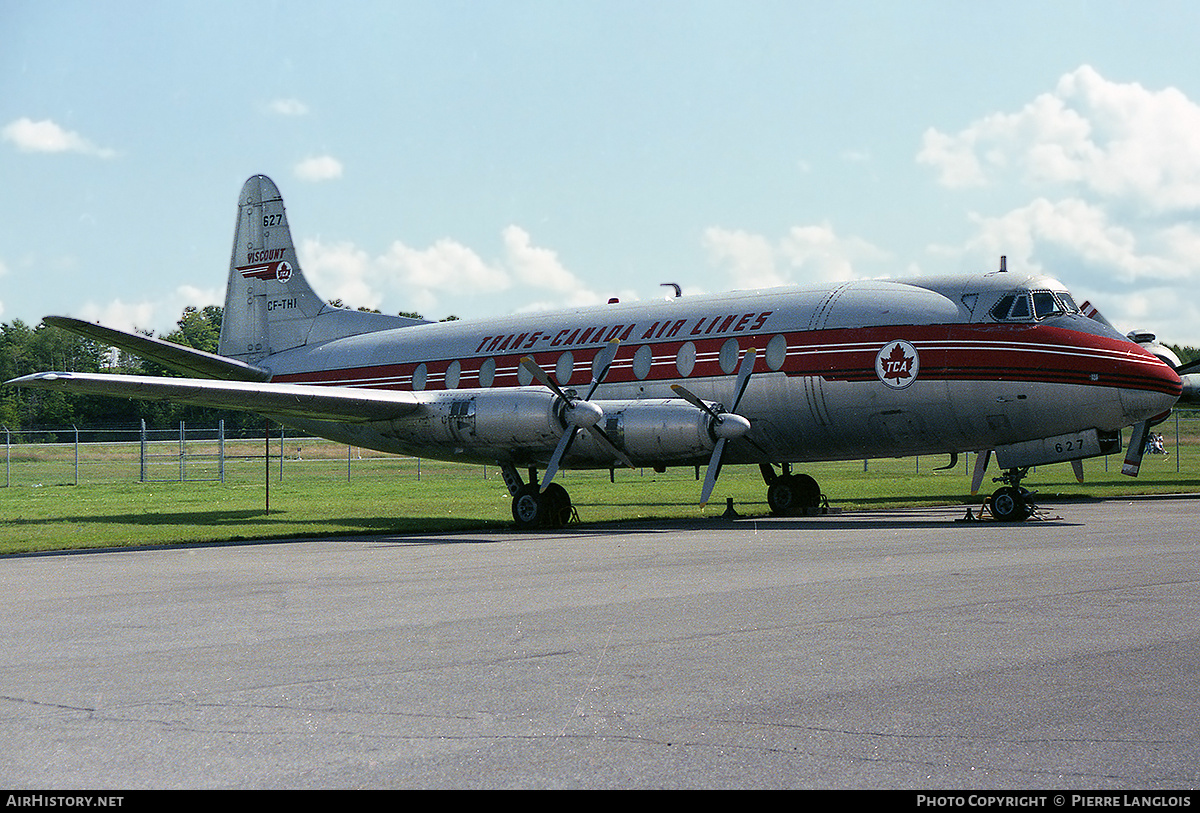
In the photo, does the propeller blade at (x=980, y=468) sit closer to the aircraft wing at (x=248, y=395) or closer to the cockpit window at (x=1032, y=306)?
the cockpit window at (x=1032, y=306)

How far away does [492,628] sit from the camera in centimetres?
941

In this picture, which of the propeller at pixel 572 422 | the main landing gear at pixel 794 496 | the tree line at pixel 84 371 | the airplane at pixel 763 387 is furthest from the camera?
the tree line at pixel 84 371

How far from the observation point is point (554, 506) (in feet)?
75.9

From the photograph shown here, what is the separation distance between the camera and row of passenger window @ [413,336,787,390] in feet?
72.6

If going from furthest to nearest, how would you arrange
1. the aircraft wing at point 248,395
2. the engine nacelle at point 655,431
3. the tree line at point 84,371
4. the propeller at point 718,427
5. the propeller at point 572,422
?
1. the tree line at point 84,371
2. the propeller at point 572,422
3. the engine nacelle at point 655,431
4. the propeller at point 718,427
5. the aircraft wing at point 248,395

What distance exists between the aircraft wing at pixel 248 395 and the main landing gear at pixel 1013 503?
11654 millimetres

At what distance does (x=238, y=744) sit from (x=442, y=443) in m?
18.4

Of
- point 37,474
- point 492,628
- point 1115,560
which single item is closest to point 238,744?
point 492,628

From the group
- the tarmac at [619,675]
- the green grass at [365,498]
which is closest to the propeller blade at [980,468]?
the green grass at [365,498]

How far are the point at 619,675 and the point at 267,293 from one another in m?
26.5

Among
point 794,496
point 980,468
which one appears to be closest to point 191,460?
point 794,496

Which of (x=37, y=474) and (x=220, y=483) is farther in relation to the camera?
(x=37, y=474)

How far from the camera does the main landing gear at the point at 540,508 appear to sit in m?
23.0

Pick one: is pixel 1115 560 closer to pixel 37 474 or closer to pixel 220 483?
pixel 220 483
